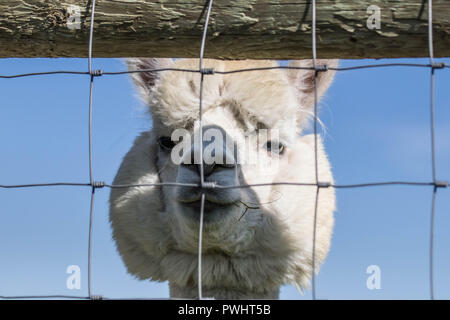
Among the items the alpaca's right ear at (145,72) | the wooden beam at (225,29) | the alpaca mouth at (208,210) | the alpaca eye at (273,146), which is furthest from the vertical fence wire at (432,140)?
the alpaca's right ear at (145,72)

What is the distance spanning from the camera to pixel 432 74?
6.89ft

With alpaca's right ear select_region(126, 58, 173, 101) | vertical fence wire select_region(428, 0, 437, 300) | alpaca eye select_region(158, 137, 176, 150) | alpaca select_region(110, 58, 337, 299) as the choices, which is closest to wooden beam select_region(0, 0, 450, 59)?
vertical fence wire select_region(428, 0, 437, 300)

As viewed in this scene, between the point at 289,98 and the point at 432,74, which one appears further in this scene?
the point at 289,98

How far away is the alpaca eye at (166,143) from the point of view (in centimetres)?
321

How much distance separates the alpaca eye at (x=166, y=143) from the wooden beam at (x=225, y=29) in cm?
79

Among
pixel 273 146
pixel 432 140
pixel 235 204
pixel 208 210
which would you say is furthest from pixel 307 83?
pixel 432 140

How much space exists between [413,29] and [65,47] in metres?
1.36

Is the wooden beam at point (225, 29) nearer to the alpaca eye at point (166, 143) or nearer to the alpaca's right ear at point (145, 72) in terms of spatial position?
the alpaca eye at point (166, 143)

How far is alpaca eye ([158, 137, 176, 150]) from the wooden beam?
2.59 ft

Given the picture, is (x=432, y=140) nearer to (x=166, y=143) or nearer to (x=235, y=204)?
(x=235, y=204)

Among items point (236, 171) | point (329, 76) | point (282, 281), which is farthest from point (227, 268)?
point (329, 76)

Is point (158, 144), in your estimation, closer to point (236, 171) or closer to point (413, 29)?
point (236, 171)

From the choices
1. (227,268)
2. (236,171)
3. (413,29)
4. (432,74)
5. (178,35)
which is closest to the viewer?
(432,74)

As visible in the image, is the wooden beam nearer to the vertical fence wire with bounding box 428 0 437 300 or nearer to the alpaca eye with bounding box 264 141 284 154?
the vertical fence wire with bounding box 428 0 437 300
